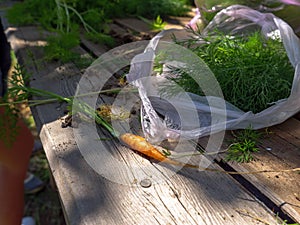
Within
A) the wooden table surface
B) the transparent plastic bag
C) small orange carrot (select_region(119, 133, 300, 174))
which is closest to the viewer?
the wooden table surface

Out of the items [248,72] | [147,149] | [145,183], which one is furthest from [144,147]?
[248,72]

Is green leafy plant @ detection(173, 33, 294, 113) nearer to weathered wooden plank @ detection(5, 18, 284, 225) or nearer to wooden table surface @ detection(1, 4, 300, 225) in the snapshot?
wooden table surface @ detection(1, 4, 300, 225)

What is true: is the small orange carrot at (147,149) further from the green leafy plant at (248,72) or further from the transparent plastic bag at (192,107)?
the green leafy plant at (248,72)

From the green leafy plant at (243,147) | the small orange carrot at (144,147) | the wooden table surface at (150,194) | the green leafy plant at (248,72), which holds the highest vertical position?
the green leafy plant at (248,72)

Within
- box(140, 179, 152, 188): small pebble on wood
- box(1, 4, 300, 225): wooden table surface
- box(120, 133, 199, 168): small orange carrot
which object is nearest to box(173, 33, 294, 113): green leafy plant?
box(1, 4, 300, 225): wooden table surface

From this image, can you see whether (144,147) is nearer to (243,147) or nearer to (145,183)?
(145,183)

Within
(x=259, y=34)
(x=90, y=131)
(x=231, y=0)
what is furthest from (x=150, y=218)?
(x=231, y=0)

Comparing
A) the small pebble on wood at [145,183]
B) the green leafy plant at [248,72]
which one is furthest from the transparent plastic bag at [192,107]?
the small pebble on wood at [145,183]
